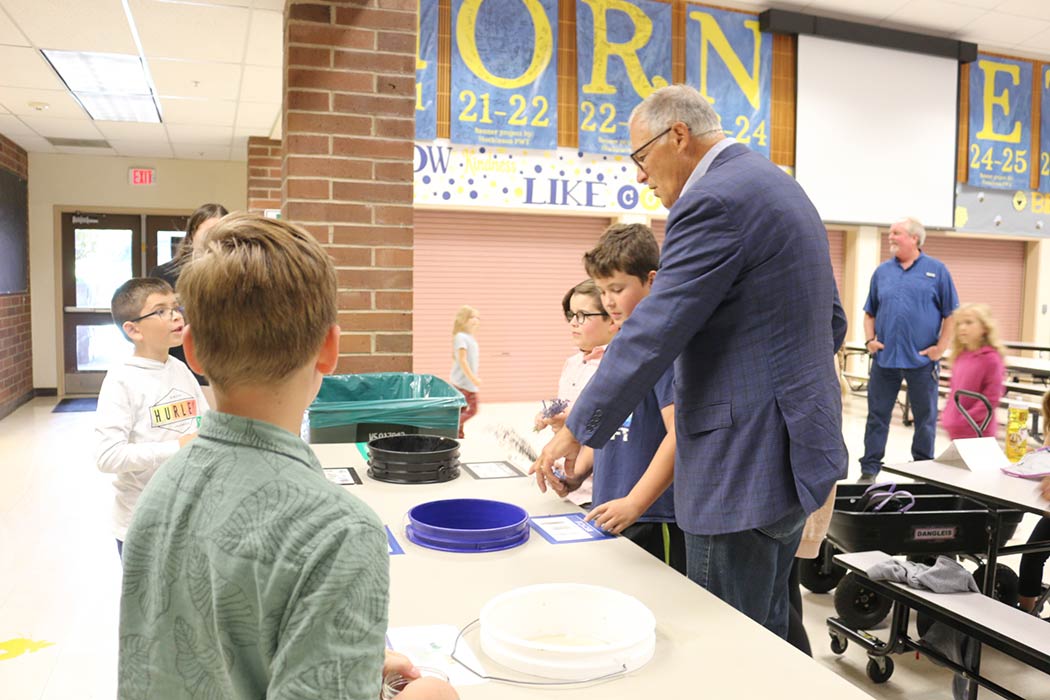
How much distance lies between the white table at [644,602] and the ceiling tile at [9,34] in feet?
14.4

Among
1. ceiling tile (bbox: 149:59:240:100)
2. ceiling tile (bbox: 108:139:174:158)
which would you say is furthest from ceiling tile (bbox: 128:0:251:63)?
ceiling tile (bbox: 108:139:174:158)

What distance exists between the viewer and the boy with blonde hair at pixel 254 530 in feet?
2.52

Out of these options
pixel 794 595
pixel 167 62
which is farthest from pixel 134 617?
pixel 167 62

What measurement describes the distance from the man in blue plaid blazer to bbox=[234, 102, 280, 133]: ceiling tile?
6.07m

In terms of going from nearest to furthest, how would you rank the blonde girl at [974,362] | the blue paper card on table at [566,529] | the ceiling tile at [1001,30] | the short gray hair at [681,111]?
1. the blue paper card on table at [566,529]
2. the short gray hair at [681,111]
3. the blonde girl at [974,362]
4. the ceiling tile at [1001,30]

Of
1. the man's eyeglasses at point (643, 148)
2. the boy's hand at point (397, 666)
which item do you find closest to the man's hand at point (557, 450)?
the man's eyeglasses at point (643, 148)

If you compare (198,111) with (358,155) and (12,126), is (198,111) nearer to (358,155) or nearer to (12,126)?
(12,126)

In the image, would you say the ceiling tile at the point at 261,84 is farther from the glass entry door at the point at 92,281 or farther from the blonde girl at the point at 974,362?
the blonde girl at the point at 974,362

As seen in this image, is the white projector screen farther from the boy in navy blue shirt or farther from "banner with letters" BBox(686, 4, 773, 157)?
the boy in navy blue shirt

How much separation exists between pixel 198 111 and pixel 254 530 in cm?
728

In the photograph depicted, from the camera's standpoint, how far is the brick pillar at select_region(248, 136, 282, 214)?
8211mm

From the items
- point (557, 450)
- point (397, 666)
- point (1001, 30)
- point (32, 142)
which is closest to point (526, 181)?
point (32, 142)

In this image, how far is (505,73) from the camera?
827cm

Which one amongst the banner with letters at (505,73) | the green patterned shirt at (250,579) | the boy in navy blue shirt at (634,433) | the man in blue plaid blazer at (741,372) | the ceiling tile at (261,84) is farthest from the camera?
the banner with letters at (505,73)
